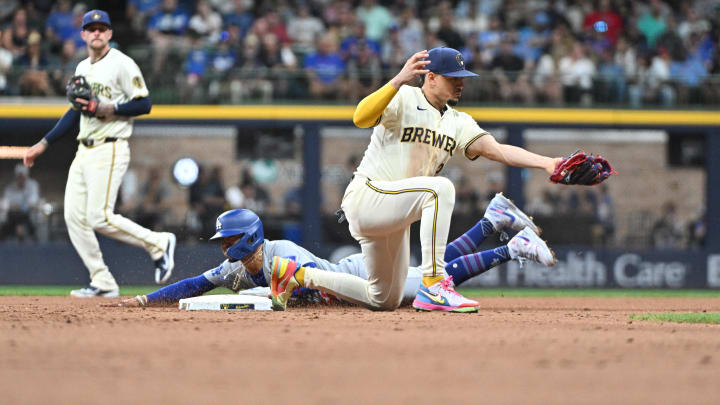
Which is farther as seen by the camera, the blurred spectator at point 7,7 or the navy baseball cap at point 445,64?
the blurred spectator at point 7,7

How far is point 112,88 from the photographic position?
9109 mm

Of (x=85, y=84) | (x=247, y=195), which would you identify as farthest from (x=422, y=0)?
(x=85, y=84)

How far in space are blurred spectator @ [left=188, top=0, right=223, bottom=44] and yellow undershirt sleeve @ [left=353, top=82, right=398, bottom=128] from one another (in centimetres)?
926

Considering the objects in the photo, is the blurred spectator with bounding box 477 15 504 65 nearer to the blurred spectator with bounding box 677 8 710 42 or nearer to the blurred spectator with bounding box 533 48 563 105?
the blurred spectator with bounding box 533 48 563 105

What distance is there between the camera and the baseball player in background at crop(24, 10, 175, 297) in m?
8.95

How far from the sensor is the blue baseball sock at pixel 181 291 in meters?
7.40

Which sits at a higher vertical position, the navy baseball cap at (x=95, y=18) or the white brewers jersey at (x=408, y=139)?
the navy baseball cap at (x=95, y=18)

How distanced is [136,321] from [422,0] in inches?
482

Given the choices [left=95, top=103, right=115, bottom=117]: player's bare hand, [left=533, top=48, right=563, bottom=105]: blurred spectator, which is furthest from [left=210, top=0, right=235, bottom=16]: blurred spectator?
[left=95, top=103, right=115, bottom=117]: player's bare hand

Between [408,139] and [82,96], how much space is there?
3.32m

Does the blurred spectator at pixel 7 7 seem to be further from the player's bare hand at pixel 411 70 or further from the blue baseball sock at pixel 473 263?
the player's bare hand at pixel 411 70

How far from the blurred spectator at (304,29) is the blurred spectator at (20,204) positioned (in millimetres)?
4333

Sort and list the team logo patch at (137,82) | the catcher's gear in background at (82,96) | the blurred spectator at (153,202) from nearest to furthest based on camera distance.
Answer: the catcher's gear in background at (82,96) < the team logo patch at (137,82) < the blurred spectator at (153,202)

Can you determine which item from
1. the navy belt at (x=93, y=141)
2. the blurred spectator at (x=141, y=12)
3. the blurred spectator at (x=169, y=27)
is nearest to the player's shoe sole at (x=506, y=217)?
the navy belt at (x=93, y=141)
